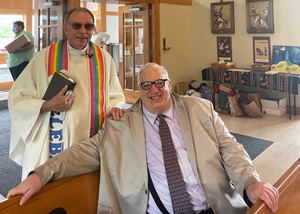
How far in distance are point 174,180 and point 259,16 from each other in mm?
5103

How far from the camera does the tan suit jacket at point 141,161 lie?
65.9 inches

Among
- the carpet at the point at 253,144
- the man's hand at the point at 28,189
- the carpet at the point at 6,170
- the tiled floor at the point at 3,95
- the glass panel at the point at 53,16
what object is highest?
the glass panel at the point at 53,16

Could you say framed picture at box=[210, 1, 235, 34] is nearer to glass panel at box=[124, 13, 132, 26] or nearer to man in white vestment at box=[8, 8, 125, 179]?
glass panel at box=[124, 13, 132, 26]

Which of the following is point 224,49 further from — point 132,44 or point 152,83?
point 152,83

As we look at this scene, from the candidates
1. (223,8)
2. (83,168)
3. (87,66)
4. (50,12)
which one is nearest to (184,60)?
(223,8)

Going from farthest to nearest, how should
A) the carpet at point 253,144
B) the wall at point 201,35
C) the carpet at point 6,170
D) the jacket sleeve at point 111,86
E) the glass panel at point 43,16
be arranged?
1. the wall at point 201,35
2. the glass panel at point 43,16
3. the carpet at point 253,144
4. the carpet at point 6,170
5. the jacket sleeve at point 111,86

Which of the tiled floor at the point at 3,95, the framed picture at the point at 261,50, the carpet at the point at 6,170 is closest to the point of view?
the carpet at the point at 6,170

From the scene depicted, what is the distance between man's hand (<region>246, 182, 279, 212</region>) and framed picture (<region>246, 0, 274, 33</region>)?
4989mm

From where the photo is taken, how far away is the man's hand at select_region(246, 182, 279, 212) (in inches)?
53.4

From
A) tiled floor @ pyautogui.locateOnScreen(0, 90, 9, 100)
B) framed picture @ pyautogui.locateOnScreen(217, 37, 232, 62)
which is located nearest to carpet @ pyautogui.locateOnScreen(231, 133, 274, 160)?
framed picture @ pyautogui.locateOnScreen(217, 37, 232, 62)

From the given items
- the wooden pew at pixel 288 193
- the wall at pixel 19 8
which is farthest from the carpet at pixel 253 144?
the wall at pixel 19 8

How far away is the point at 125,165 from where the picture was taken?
1.74 meters

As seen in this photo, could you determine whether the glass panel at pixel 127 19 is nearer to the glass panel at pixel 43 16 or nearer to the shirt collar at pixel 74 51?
the glass panel at pixel 43 16

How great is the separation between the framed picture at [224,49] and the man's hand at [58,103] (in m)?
5.24
